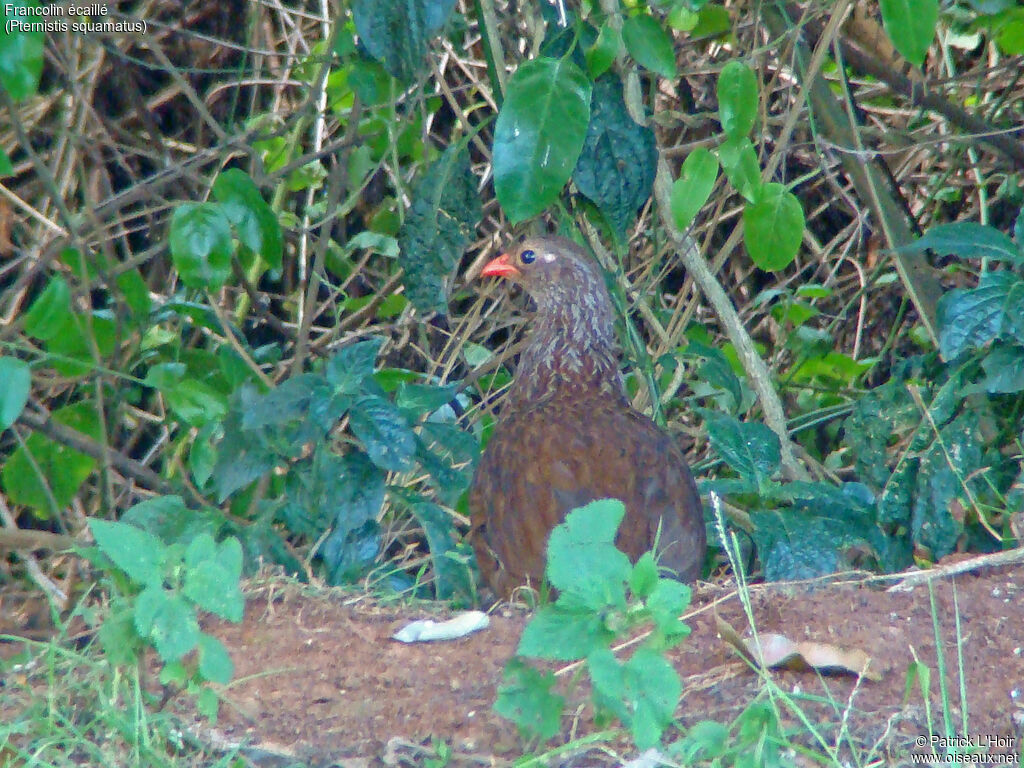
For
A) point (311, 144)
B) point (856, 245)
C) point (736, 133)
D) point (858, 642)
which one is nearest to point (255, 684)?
point (858, 642)

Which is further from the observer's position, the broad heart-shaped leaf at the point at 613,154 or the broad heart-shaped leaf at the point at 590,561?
the broad heart-shaped leaf at the point at 613,154

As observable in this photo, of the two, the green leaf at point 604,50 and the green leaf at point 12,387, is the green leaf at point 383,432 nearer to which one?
the green leaf at point 12,387

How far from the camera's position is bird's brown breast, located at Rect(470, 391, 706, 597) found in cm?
384

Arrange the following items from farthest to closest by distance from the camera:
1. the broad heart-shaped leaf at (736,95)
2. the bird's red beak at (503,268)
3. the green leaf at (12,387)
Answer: the bird's red beak at (503,268) < the broad heart-shaped leaf at (736,95) < the green leaf at (12,387)

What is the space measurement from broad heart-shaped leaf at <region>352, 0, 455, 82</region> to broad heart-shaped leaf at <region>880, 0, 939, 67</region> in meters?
1.22

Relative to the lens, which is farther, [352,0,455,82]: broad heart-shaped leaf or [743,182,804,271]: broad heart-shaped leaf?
[743,182,804,271]: broad heart-shaped leaf

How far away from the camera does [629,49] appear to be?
3654 millimetres

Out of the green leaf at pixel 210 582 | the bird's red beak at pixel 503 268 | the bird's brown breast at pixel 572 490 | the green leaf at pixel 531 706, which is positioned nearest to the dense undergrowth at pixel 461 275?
the green leaf at pixel 210 582

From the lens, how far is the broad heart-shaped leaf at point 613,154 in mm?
4004

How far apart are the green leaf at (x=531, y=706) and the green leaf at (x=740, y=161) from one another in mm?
1929

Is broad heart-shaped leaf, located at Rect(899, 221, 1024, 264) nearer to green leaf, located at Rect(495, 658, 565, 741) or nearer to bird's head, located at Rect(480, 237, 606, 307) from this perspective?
bird's head, located at Rect(480, 237, 606, 307)

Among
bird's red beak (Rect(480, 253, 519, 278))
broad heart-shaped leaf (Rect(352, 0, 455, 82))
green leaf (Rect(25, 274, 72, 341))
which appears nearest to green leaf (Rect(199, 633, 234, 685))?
green leaf (Rect(25, 274, 72, 341))

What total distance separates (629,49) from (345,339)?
7.50 feet

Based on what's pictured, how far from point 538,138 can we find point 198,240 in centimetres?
98
